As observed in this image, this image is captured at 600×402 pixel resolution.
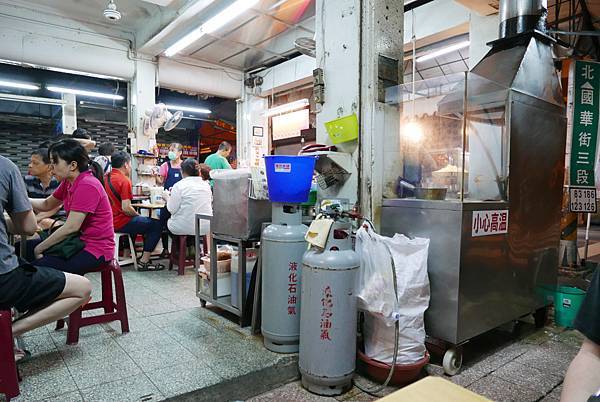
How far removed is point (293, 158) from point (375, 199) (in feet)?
2.69

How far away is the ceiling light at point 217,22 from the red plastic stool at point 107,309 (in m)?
4.27

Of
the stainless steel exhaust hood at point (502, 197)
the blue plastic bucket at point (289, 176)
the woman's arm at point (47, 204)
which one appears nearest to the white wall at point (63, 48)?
the woman's arm at point (47, 204)

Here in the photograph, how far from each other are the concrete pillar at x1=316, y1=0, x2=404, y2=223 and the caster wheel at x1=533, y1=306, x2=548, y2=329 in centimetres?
180

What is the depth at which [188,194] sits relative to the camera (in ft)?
15.2

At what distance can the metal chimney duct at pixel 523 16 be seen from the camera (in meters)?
3.23

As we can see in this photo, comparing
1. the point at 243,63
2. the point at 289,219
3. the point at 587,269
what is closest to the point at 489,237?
the point at 289,219

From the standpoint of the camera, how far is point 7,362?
191 cm

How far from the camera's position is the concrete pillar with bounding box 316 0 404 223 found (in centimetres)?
285

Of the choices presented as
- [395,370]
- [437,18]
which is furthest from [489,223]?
[437,18]

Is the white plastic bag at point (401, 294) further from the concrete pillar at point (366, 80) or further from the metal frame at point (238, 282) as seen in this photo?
the metal frame at point (238, 282)

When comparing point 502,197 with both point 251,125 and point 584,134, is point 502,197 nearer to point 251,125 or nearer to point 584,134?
point 584,134

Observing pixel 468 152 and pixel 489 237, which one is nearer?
pixel 489 237

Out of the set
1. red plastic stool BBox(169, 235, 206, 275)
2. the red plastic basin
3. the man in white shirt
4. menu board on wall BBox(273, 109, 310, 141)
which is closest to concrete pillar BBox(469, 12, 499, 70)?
menu board on wall BBox(273, 109, 310, 141)

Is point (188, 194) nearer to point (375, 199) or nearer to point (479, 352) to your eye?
point (375, 199)
